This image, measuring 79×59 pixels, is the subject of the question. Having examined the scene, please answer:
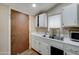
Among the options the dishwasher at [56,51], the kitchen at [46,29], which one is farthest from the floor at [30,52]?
→ the dishwasher at [56,51]

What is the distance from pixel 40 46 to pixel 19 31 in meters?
0.43

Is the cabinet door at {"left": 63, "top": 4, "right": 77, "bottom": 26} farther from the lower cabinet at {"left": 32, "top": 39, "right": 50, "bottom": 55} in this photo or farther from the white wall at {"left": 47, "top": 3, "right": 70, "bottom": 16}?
the lower cabinet at {"left": 32, "top": 39, "right": 50, "bottom": 55}

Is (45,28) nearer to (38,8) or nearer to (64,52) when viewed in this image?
(38,8)

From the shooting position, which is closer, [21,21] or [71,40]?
[71,40]

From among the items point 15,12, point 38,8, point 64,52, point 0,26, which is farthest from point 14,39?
point 64,52

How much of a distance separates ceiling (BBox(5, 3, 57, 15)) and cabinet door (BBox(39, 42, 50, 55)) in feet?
1.77

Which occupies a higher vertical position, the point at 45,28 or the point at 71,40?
the point at 45,28

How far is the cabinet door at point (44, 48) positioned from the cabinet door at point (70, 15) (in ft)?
1.50

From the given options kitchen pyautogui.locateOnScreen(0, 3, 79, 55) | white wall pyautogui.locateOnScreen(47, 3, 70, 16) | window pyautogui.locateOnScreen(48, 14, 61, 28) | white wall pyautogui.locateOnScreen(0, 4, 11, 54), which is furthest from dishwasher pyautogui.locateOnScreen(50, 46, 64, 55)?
white wall pyautogui.locateOnScreen(0, 4, 11, 54)

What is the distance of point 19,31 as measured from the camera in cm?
187

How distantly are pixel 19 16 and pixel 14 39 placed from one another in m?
0.38

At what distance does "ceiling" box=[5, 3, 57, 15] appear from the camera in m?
1.75

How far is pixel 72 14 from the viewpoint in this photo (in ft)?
5.82

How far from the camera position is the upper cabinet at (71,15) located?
5.65 ft
